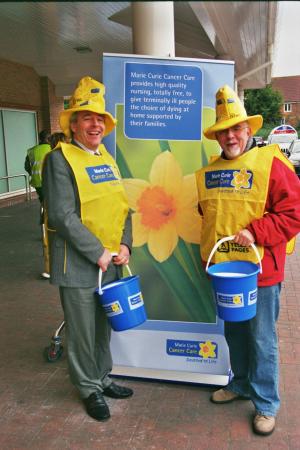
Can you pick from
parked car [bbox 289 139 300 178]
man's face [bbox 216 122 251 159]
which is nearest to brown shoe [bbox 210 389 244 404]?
man's face [bbox 216 122 251 159]

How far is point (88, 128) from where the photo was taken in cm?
278

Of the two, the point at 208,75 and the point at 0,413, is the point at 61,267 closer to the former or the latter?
the point at 0,413

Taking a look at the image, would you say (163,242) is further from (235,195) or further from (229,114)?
(229,114)

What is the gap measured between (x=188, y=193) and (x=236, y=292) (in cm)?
96

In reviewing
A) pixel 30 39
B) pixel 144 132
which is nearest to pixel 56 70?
pixel 30 39

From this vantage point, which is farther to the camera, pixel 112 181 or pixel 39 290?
pixel 39 290

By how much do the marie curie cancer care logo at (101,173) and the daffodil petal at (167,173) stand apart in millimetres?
428

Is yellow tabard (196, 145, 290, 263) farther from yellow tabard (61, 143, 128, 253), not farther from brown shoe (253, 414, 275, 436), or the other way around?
brown shoe (253, 414, 275, 436)

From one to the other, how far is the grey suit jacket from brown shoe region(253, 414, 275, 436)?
4.25 feet

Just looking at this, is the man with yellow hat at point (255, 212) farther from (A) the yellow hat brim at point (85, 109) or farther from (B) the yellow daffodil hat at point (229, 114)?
(A) the yellow hat brim at point (85, 109)

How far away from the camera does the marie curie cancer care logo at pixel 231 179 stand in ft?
8.51

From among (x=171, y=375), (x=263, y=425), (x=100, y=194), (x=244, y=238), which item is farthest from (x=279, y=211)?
(x=171, y=375)

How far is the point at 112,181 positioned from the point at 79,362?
118 cm

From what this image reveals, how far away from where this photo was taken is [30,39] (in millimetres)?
9531
